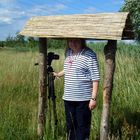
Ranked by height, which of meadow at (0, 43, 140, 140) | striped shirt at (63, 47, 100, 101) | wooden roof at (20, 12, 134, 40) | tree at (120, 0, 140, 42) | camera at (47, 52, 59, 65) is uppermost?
tree at (120, 0, 140, 42)

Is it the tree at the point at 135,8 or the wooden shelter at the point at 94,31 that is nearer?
the wooden shelter at the point at 94,31

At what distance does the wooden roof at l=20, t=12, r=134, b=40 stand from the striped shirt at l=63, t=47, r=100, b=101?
0.81 ft

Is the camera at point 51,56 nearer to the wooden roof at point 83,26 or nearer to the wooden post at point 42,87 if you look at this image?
the wooden post at point 42,87

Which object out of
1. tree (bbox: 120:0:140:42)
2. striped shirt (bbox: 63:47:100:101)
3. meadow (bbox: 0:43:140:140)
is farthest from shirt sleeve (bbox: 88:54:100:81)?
tree (bbox: 120:0:140:42)

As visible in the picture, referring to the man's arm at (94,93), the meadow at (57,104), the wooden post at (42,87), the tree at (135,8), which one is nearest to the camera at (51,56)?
the wooden post at (42,87)

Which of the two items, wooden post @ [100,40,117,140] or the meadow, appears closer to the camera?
wooden post @ [100,40,117,140]

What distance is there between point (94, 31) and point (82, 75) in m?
0.55

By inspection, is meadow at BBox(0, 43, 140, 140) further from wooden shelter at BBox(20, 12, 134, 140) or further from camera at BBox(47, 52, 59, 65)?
camera at BBox(47, 52, 59, 65)

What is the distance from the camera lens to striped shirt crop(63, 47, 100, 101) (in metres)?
5.16

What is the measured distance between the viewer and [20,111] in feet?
23.8

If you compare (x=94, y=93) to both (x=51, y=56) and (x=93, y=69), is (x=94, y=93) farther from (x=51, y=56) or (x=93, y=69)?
(x=51, y=56)

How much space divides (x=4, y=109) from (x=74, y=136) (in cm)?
171

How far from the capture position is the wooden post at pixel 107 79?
5.34 m

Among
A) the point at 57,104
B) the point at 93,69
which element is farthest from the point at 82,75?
the point at 57,104
